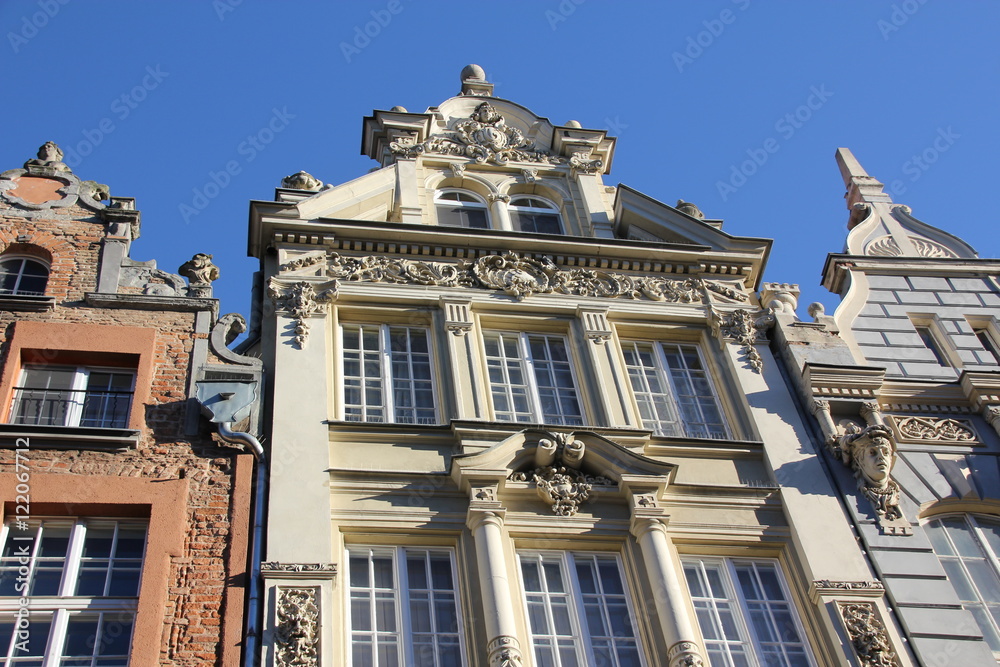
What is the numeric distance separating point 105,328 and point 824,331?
10894 millimetres

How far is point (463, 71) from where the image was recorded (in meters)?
26.5

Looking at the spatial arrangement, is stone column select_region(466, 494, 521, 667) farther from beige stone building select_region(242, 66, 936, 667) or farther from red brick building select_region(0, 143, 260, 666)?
red brick building select_region(0, 143, 260, 666)

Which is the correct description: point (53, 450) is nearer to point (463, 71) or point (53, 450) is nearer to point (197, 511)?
point (197, 511)

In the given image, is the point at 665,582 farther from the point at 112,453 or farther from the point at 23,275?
the point at 23,275

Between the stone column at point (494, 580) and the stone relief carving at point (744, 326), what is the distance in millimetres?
5593

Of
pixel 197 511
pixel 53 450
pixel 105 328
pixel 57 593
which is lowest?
pixel 57 593

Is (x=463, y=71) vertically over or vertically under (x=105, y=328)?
over

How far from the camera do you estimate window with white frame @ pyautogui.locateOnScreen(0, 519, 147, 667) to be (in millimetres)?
13938

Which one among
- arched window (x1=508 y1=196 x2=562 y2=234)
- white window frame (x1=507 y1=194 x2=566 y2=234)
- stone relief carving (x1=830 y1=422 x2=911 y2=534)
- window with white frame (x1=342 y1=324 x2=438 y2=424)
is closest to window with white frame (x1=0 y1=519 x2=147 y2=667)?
window with white frame (x1=342 y1=324 x2=438 y2=424)

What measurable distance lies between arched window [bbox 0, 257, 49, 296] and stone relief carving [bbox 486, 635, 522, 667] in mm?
8758

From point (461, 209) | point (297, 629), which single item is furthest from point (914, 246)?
point (297, 629)

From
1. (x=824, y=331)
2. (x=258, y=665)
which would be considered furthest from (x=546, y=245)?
(x=258, y=665)

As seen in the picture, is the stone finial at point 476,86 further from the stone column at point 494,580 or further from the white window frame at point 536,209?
the stone column at point 494,580

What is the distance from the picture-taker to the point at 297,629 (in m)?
14.4
